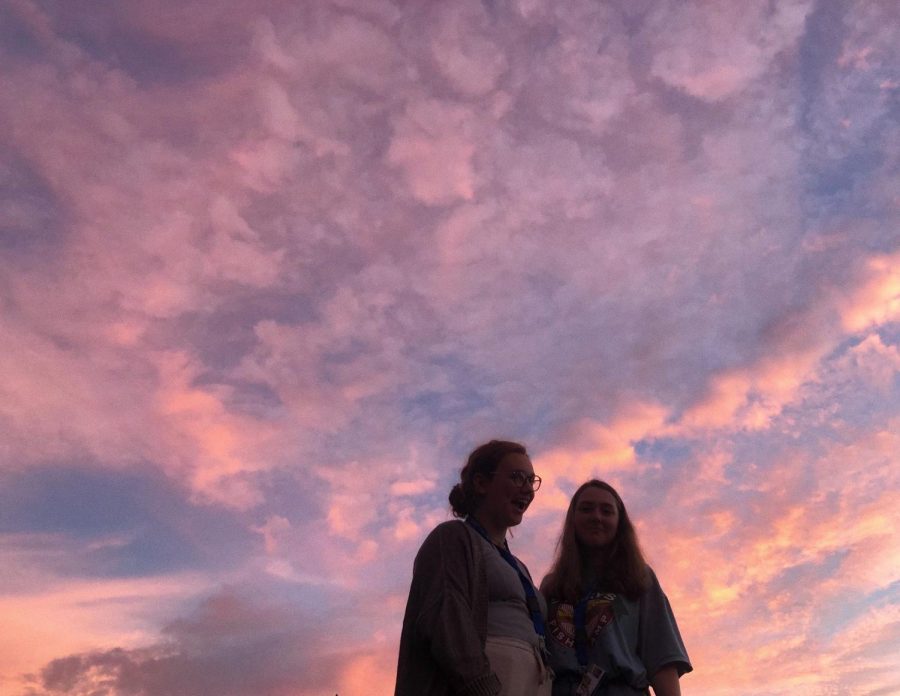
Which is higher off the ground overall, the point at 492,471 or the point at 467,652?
the point at 492,471

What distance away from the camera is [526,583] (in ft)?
17.2

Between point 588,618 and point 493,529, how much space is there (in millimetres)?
906

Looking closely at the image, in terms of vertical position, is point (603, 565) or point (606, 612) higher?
point (603, 565)

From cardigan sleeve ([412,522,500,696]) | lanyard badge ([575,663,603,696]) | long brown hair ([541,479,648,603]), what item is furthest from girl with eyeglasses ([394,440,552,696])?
long brown hair ([541,479,648,603])

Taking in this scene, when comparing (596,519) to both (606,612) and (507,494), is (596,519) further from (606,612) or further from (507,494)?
(507,494)

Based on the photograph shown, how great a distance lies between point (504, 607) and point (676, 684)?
1416 mm

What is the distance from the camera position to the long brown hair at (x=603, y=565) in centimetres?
566

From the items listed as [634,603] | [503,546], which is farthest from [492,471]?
[634,603]

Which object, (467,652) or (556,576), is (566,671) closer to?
(556,576)

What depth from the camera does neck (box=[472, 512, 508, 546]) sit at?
541 centimetres

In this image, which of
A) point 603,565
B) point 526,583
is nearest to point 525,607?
point 526,583

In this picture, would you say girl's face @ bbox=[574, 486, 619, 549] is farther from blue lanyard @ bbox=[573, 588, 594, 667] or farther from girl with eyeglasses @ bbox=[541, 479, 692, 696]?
blue lanyard @ bbox=[573, 588, 594, 667]

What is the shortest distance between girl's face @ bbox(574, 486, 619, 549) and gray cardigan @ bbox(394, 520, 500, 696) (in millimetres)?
1213

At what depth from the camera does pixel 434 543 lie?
4.93m
